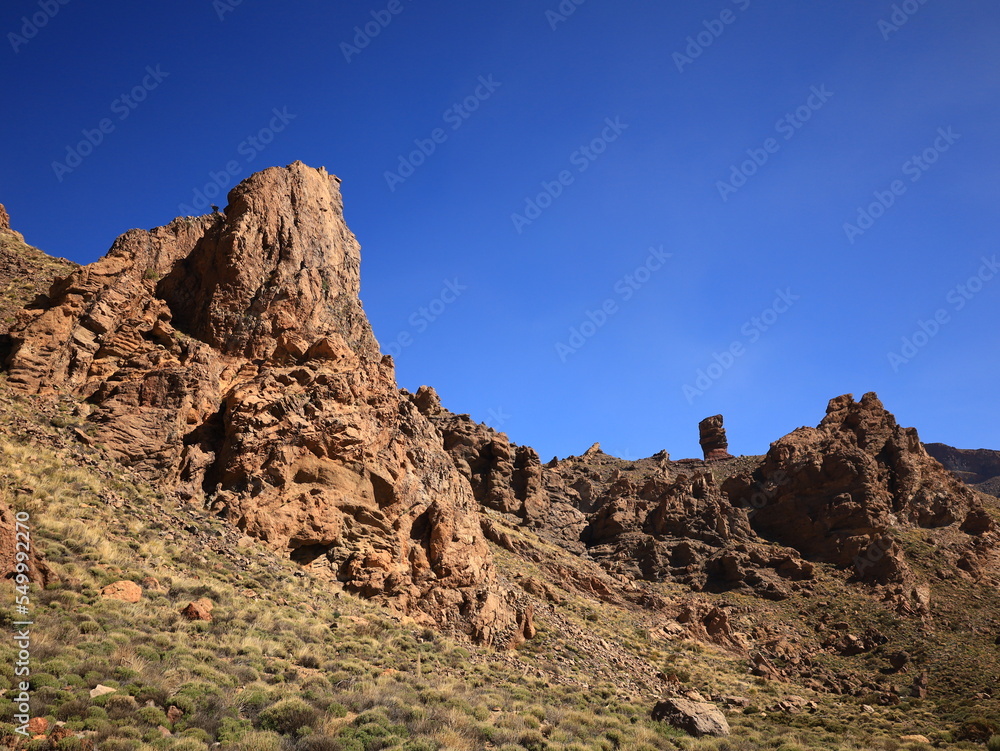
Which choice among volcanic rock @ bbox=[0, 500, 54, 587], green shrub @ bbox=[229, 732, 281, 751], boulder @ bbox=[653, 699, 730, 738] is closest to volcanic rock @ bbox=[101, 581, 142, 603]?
volcanic rock @ bbox=[0, 500, 54, 587]

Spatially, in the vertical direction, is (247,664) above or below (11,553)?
below

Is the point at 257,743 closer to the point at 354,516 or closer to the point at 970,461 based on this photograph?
the point at 354,516

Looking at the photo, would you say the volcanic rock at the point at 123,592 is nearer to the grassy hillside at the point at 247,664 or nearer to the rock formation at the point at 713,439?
the grassy hillside at the point at 247,664

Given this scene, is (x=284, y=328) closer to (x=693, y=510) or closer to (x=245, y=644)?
(x=245, y=644)

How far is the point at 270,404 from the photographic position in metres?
26.3

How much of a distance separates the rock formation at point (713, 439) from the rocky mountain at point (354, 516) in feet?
141

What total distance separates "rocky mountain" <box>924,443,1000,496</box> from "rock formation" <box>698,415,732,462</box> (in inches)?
4575

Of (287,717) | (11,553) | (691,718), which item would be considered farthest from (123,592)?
(691,718)

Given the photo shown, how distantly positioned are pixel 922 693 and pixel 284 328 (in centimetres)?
4243

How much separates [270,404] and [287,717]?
1561 centimetres

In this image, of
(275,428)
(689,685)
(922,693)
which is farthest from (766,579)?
(275,428)
